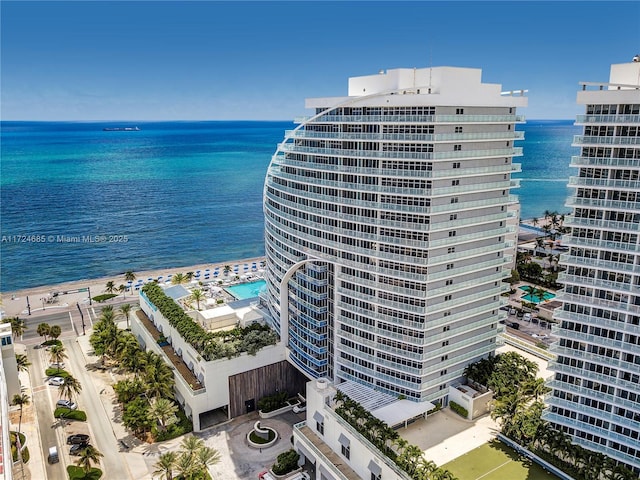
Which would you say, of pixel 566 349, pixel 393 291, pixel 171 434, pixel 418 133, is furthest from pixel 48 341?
pixel 566 349

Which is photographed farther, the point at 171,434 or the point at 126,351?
the point at 126,351

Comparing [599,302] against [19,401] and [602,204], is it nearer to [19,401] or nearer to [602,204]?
[602,204]

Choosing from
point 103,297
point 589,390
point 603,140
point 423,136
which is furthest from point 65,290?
point 603,140

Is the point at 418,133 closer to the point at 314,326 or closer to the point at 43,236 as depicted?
the point at 314,326

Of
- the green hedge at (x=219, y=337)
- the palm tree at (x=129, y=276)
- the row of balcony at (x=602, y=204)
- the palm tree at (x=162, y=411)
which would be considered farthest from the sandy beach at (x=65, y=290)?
the row of balcony at (x=602, y=204)

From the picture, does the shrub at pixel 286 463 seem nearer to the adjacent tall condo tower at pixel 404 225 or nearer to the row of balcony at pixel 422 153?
the adjacent tall condo tower at pixel 404 225
